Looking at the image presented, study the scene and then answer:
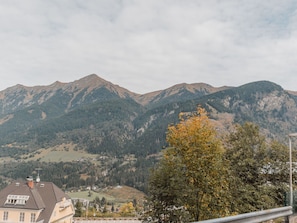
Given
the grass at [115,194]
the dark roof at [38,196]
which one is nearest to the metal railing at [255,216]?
the dark roof at [38,196]

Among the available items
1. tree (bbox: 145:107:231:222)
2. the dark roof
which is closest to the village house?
the dark roof

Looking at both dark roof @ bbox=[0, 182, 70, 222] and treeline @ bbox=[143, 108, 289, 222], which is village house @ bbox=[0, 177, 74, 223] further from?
treeline @ bbox=[143, 108, 289, 222]

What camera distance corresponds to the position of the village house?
45688 millimetres

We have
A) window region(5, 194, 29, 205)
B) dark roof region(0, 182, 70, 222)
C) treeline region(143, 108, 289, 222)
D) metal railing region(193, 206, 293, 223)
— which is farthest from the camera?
window region(5, 194, 29, 205)

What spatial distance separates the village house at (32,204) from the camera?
45688mm

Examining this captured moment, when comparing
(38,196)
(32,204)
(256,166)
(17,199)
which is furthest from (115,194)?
(256,166)

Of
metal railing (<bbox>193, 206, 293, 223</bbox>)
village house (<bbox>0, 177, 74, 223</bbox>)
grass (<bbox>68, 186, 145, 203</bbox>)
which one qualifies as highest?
metal railing (<bbox>193, 206, 293, 223</bbox>)

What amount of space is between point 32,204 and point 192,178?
36188mm

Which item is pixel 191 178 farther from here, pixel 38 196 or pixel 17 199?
pixel 38 196

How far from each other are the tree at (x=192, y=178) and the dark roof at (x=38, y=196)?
112 ft

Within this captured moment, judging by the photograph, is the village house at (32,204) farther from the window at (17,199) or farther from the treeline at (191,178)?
the treeline at (191,178)

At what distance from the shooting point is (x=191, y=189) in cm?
1552

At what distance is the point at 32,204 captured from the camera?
46406 mm

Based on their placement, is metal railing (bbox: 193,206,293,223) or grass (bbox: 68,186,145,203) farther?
grass (bbox: 68,186,145,203)
